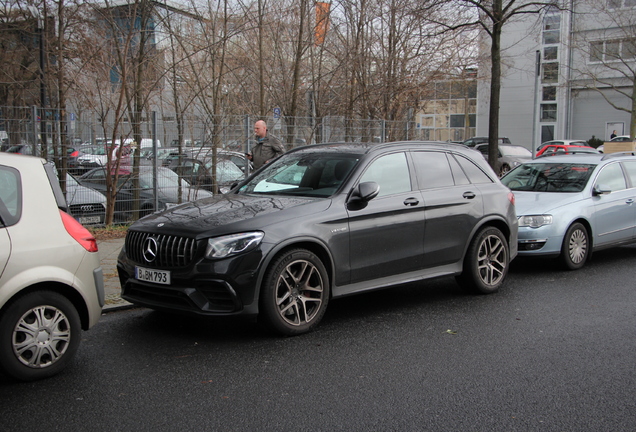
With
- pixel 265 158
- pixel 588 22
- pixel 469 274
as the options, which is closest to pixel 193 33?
pixel 265 158

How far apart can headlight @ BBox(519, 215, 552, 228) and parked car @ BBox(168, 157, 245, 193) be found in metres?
6.73

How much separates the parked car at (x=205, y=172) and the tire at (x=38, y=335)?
8420 mm

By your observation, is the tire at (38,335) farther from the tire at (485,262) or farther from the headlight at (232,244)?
the tire at (485,262)

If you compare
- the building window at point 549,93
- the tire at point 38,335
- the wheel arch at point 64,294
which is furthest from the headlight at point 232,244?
the building window at point 549,93

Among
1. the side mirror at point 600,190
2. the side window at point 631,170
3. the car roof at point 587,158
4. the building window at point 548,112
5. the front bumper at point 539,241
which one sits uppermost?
the building window at point 548,112

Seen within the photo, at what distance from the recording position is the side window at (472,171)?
7.36 metres

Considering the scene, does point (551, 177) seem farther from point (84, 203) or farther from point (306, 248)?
point (84, 203)

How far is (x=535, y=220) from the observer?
28.4ft

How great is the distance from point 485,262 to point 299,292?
2.67 metres

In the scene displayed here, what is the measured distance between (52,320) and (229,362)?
1.32 m

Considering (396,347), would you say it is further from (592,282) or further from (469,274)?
(592,282)

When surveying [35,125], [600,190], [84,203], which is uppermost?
[35,125]

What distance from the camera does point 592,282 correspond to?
26.5 feet

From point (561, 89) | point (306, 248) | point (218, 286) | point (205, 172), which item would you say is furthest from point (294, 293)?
point (561, 89)
